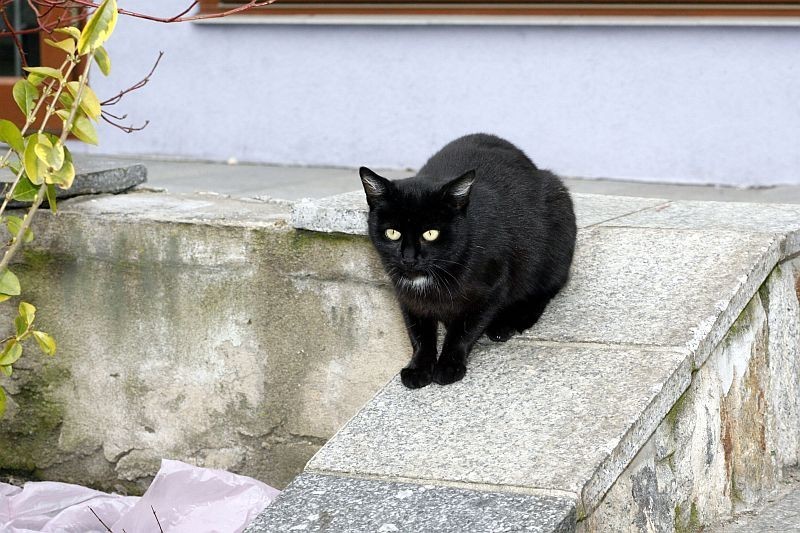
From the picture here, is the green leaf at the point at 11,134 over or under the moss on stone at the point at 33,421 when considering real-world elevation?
over

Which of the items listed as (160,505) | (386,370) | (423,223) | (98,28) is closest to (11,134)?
(98,28)

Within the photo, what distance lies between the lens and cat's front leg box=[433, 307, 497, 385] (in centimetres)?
301

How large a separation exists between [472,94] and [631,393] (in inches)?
152

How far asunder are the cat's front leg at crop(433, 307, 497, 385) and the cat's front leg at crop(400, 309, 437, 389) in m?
0.04

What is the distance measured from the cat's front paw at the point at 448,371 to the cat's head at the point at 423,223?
230mm

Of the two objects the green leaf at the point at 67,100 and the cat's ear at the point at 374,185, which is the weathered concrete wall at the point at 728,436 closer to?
the cat's ear at the point at 374,185

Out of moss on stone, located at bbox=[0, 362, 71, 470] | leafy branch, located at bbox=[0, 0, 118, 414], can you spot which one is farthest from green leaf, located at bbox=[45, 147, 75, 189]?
moss on stone, located at bbox=[0, 362, 71, 470]

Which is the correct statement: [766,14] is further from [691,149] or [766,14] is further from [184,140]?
[184,140]

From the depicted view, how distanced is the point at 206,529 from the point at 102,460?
0.99m

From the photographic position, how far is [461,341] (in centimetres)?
308

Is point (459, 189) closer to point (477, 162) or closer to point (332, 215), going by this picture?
point (477, 162)

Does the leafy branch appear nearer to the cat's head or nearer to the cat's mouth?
the cat's head

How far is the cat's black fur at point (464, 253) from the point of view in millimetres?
2996

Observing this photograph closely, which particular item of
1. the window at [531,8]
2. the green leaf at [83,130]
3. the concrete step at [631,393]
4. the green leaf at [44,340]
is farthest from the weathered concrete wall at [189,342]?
the window at [531,8]
